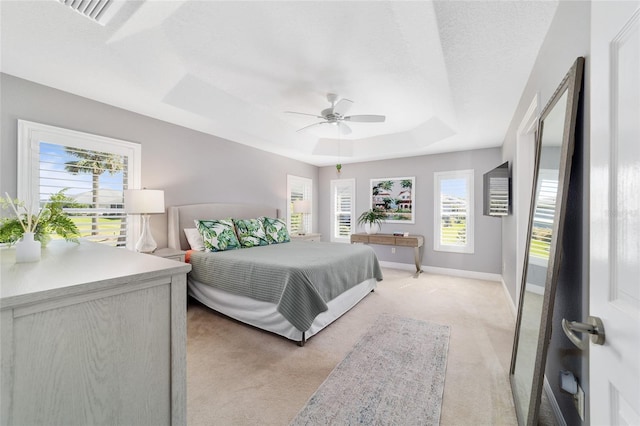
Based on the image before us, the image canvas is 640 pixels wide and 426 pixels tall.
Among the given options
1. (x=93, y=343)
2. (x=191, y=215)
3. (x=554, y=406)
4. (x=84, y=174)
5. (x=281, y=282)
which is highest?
(x=84, y=174)

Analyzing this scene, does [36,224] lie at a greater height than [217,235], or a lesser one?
greater

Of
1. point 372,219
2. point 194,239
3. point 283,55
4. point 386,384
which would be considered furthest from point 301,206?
point 386,384

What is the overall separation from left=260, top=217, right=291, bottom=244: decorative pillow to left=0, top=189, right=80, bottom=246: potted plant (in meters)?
2.74

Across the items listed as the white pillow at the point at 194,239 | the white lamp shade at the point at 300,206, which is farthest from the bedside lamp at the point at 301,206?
the white pillow at the point at 194,239

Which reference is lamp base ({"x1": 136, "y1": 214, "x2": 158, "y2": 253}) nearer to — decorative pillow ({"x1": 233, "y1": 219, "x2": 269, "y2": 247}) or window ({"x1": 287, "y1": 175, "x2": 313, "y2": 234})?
decorative pillow ({"x1": 233, "y1": 219, "x2": 269, "y2": 247})

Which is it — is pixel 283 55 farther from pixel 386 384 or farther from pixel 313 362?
pixel 386 384

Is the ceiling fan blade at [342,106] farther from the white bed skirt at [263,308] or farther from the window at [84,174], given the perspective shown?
the window at [84,174]

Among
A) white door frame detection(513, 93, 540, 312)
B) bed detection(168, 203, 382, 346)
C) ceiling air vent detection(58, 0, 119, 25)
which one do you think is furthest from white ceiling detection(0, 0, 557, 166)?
bed detection(168, 203, 382, 346)

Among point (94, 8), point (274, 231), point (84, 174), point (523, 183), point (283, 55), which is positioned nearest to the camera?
point (94, 8)

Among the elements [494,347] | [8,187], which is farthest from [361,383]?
[8,187]

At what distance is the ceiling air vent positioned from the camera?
179 cm

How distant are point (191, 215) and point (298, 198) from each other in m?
2.68

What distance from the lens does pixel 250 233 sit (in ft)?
13.2

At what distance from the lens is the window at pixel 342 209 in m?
6.27
